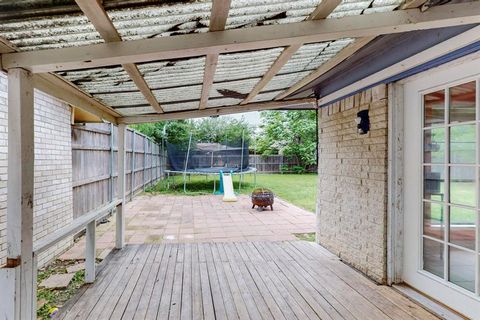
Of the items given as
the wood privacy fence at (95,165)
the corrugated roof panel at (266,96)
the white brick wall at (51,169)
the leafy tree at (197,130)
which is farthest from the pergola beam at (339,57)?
the leafy tree at (197,130)

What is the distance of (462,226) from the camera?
7.64 ft

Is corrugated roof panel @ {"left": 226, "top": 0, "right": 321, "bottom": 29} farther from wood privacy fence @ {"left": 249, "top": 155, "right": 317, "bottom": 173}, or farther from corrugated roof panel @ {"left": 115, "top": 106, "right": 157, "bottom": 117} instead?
wood privacy fence @ {"left": 249, "top": 155, "right": 317, "bottom": 173}

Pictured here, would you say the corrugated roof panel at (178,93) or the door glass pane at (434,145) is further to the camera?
the corrugated roof panel at (178,93)

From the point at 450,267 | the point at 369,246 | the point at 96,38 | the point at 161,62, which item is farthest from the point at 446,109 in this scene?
the point at 96,38

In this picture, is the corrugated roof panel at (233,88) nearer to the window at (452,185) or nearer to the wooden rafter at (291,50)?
the wooden rafter at (291,50)

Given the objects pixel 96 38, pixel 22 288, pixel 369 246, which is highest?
pixel 96 38

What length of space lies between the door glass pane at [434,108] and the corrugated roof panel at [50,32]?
245cm

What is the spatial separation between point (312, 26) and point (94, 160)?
514cm

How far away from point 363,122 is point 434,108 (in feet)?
2.49

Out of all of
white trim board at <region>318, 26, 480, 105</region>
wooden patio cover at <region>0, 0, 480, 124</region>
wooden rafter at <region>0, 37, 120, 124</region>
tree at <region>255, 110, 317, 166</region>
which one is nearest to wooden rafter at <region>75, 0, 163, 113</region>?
wooden patio cover at <region>0, 0, 480, 124</region>

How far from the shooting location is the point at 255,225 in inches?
233

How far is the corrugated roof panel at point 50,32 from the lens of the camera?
134cm

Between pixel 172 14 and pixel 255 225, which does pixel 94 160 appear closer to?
pixel 255 225

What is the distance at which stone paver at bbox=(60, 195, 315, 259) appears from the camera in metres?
4.95
